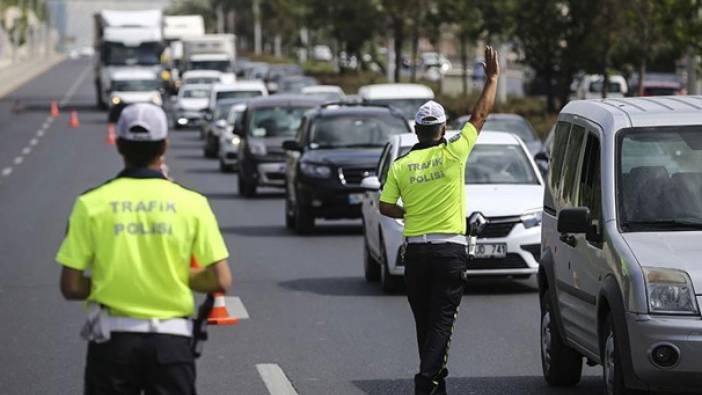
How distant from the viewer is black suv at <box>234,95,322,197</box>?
1171 inches

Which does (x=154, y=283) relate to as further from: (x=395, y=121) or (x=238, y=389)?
(x=395, y=121)

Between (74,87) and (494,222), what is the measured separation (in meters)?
91.7

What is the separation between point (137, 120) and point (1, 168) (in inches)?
1378

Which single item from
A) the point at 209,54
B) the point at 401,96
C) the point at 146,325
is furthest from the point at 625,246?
the point at 209,54

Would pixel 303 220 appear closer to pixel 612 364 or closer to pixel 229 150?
pixel 612 364

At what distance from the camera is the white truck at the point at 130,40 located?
67625 mm

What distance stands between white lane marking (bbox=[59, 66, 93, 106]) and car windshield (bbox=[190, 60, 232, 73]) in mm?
6708

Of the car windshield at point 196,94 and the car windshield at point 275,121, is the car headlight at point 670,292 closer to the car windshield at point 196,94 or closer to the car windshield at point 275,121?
the car windshield at point 275,121

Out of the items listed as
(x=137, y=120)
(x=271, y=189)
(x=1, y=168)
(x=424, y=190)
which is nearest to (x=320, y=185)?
(x=271, y=189)

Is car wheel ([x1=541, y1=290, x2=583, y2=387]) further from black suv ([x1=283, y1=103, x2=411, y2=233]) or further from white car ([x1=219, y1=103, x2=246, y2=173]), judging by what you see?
white car ([x1=219, y1=103, x2=246, y2=173])

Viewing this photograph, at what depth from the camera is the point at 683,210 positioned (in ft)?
31.4

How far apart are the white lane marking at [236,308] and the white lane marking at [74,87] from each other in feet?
223

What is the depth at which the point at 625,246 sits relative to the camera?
9125 millimetres

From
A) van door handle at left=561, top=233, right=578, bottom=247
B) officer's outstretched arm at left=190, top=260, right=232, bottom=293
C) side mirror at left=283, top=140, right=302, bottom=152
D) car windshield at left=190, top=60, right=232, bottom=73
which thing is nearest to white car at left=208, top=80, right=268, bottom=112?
side mirror at left=283, top=140, right=302, bottom=152
